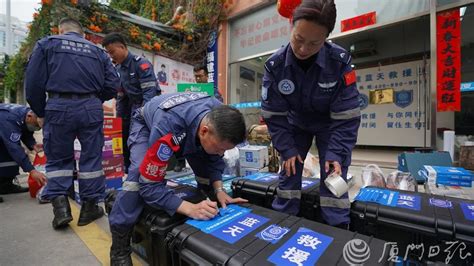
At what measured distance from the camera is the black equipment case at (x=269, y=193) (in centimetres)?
154

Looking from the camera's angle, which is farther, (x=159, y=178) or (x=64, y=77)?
(x=64, y=77)

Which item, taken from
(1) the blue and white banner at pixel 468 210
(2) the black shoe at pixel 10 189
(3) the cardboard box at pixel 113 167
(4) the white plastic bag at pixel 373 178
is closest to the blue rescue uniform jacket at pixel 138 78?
(3) the cardboard box at pixel 113 167

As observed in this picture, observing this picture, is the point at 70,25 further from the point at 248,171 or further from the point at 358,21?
the point at 358,21

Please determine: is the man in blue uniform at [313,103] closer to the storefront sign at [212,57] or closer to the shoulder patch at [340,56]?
the shoulder patch at [340,56]

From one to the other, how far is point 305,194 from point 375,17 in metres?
3.48

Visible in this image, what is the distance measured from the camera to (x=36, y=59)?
177 centimetres

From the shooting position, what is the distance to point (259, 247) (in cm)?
89

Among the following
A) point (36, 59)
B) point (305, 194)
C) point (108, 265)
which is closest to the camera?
point (108, 265)

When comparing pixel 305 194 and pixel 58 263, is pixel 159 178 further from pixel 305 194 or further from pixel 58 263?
pixel 305 194

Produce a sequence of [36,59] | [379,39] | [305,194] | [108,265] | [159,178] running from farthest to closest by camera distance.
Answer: [379,39] < [36,59] < [305,194] < [108,265] < [159,178]

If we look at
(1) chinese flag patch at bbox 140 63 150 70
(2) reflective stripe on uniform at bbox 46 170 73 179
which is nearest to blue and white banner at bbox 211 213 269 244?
(2) reflective stripe on uniform at bbox 46 170 73 179

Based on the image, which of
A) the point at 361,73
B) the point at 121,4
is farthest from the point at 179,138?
the point at 121,4

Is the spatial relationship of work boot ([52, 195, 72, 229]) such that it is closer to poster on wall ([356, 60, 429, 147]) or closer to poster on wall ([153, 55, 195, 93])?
poster on wall ([153, 55, 195, 93])

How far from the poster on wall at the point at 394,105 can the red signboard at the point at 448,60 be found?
1.96 meters
